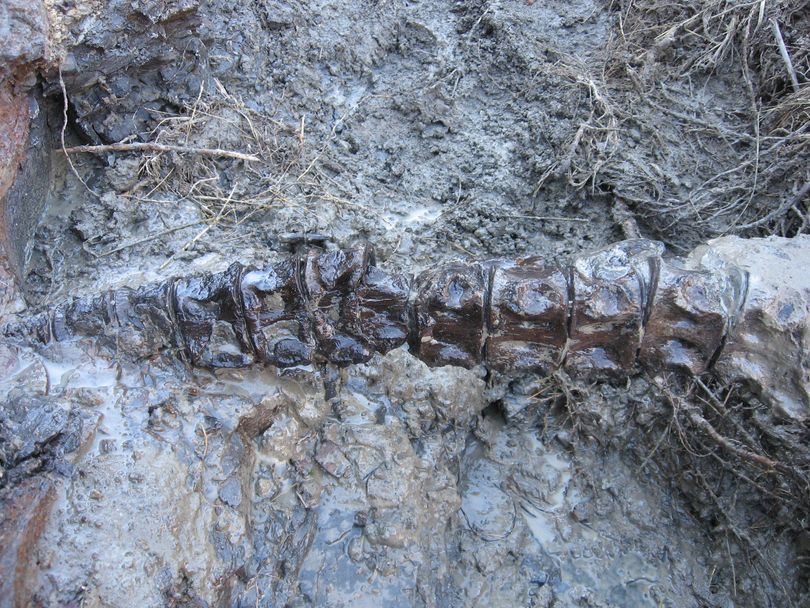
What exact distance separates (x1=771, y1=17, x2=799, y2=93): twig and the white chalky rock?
1.59 m

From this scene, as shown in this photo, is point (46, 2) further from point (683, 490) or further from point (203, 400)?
point (683, 490)

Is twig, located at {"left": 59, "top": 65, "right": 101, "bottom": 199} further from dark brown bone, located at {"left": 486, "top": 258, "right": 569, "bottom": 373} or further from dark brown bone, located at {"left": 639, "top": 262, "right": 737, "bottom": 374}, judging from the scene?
dark brown bone, located at {"left": 639, "top": 262, "right": 737, "bottom": 374}

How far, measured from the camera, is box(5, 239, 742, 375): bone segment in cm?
230

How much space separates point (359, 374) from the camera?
3.12m

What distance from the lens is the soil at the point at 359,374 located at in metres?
2.51

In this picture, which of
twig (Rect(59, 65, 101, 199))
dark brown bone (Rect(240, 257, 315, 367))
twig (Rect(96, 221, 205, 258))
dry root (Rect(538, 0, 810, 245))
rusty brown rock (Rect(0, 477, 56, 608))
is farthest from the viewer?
dry root (Rect(538, 0, 810, 245))

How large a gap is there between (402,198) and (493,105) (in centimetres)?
88

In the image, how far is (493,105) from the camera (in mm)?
3939

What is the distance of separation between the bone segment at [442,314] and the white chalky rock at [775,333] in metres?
0.06

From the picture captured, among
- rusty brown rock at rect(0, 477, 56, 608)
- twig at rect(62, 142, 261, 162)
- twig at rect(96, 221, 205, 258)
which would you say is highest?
twig at rect(62, 142, 261, 162)

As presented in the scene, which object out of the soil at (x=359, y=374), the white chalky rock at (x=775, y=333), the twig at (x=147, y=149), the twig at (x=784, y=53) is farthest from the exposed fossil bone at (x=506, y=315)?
the twig at (x=784, y=53)

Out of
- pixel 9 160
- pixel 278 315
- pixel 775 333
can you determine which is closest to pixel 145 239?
pixel 9 160

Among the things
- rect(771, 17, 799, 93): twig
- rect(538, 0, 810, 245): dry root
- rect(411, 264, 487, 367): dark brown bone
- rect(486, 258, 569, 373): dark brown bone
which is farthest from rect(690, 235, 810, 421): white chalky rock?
rect(771, 17, 799, 93): twig

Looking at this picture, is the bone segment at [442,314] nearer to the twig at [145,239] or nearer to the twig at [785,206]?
the twig at [145,239]
